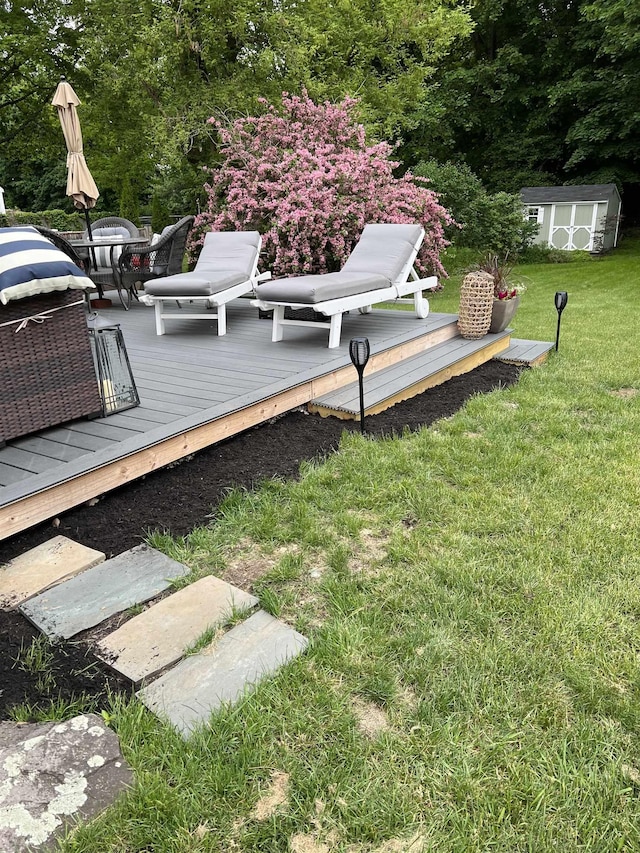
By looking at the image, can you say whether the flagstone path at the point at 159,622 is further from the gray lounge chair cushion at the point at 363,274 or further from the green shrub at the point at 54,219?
the green shrub at the point at 54,219

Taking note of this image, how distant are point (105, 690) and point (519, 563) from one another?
150 centimetres

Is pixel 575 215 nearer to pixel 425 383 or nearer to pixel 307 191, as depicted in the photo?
pixel 307 191

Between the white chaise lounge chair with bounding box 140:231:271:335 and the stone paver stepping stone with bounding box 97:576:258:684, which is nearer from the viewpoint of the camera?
the stone paver stepping stone with bounding box 97:576:258:684

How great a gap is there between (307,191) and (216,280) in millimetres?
3085

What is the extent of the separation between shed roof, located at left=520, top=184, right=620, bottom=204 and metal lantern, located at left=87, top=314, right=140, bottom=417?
48.7ft

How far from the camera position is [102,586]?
2.15 metres

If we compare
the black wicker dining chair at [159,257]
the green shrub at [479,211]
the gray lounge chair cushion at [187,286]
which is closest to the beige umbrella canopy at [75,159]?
the black wicker dining chair at [159,257]

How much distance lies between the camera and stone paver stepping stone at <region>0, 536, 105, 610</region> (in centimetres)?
213

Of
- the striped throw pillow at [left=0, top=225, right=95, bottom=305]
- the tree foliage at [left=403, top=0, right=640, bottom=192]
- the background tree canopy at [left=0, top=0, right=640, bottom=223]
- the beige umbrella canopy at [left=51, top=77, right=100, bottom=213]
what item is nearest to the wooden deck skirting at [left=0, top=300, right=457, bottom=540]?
the striped throw pillow at [left=0, top=225, right=95, bottom=305]

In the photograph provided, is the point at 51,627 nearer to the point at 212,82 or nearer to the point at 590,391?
the point at 590,391

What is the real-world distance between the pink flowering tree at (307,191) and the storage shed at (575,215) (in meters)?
7.48

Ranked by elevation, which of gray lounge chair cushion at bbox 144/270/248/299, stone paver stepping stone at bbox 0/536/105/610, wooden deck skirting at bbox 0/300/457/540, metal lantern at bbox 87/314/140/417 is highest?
gray lounge chair cushion at bbox 144/270/248/299

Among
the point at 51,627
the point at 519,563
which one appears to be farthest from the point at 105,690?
the point at 519,563

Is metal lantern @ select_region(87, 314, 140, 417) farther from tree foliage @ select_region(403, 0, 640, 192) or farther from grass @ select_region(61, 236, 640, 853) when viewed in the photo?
tree foliage @ select_region(403, 0, 640, 192)
